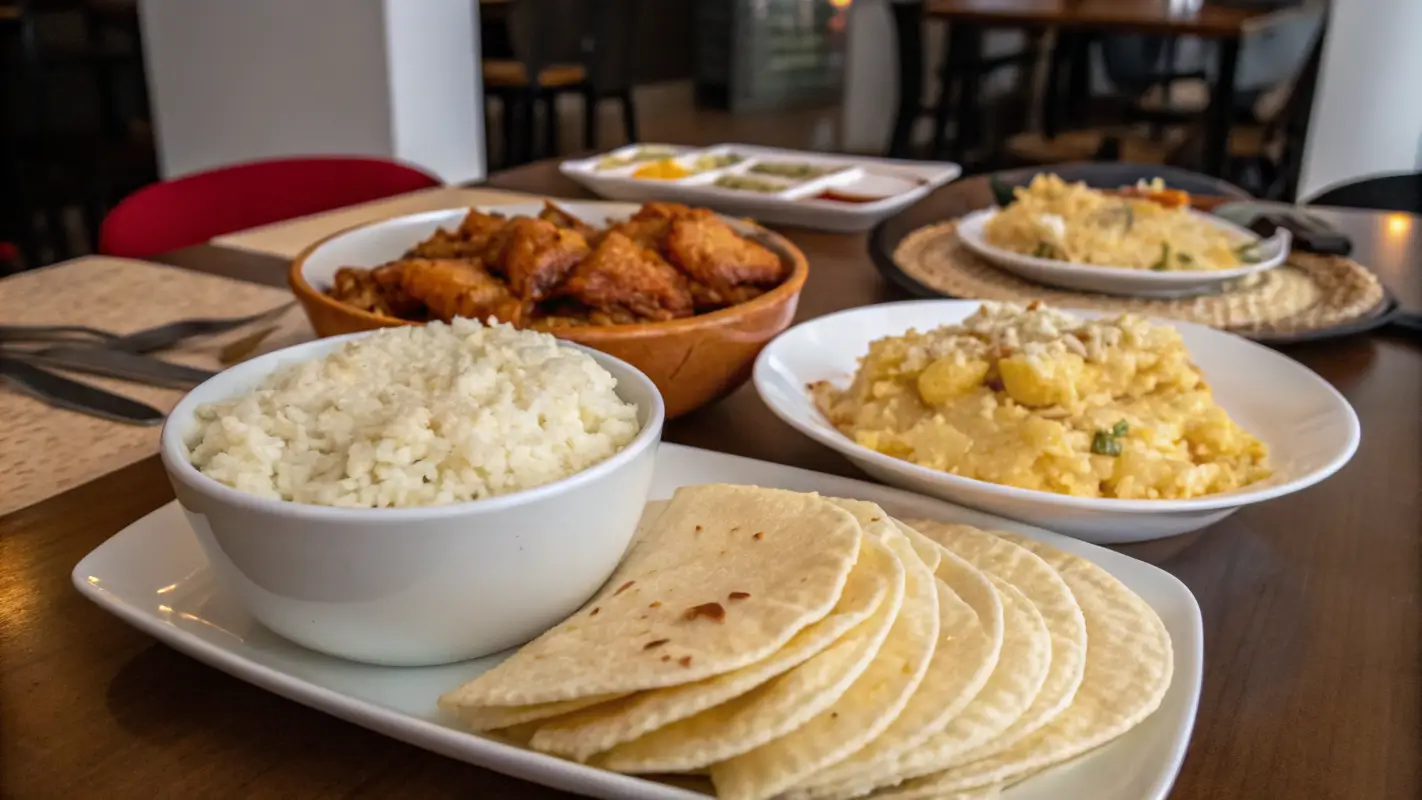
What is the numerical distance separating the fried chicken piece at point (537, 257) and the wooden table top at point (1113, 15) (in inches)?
208

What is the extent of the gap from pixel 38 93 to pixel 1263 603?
6.17m

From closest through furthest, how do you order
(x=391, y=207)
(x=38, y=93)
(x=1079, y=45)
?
(x=391, y=207), (x=38, y=93), (x=1079, y=45)

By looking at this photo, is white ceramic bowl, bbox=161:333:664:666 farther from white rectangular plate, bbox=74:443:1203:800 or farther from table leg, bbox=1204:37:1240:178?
table leg, bbox=1204:37:1240:178

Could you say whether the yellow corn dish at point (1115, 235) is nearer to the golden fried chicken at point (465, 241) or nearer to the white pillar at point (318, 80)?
the golden fried chicken at point (465, 241)

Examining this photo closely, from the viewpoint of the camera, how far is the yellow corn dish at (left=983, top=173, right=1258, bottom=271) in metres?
1.76

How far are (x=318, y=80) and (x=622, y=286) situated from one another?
12.4ft

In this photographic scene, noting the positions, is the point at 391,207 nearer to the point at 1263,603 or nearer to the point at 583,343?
the point at 583,343

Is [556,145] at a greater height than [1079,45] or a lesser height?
lesser

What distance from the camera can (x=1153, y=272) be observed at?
1.65 meters

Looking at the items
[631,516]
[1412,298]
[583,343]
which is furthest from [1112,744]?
[1412,298]

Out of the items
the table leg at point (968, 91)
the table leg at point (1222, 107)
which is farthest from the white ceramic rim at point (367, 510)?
the table leg at point (968, 91)

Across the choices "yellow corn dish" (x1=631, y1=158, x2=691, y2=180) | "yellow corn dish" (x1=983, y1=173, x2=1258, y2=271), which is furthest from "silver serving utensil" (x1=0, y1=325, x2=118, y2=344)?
"yellow corn dish" (x1=983, y1=173, x2=1258, y2=271)

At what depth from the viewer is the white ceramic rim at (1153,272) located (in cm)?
165

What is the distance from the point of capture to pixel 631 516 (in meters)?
0.83
